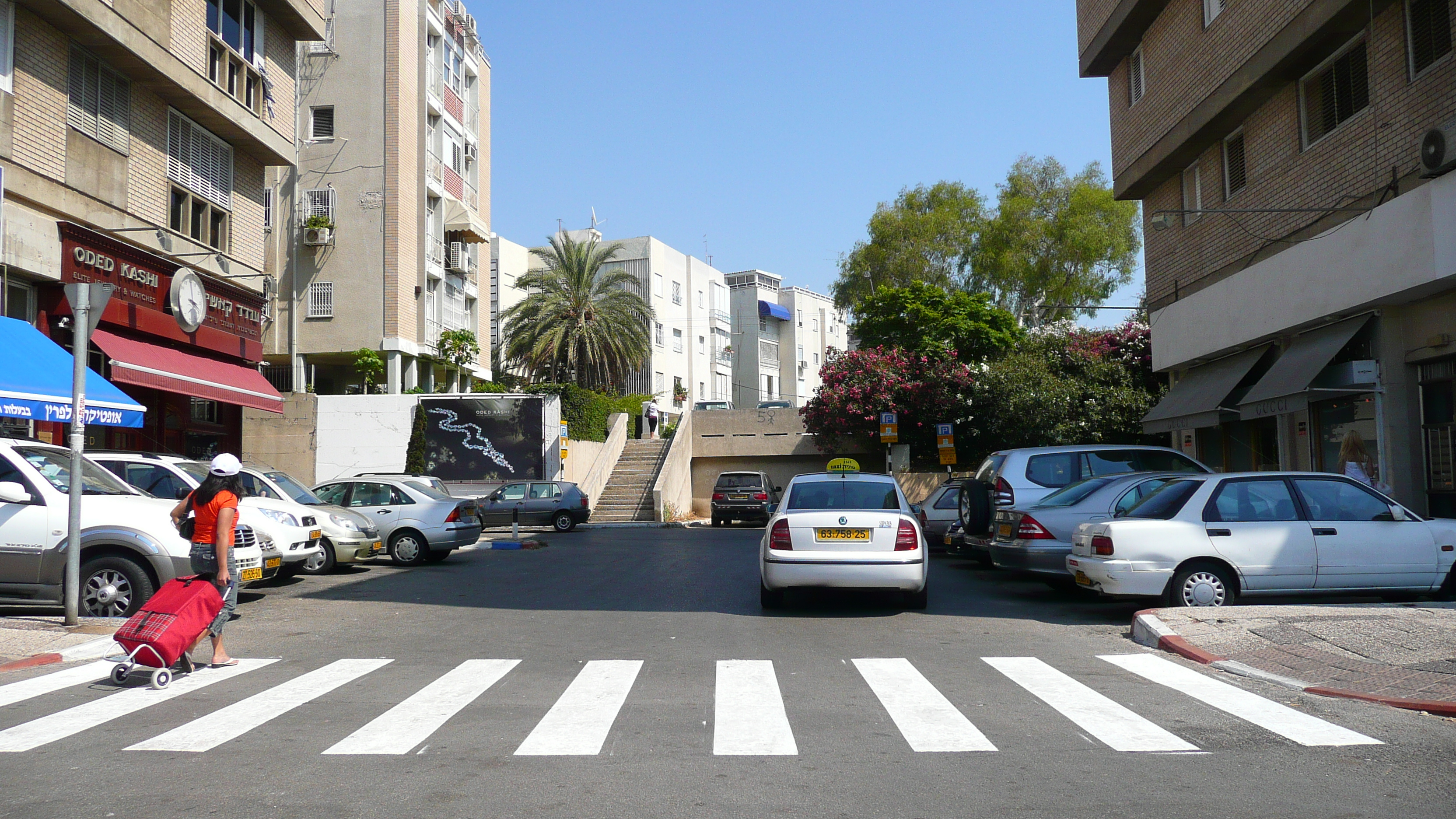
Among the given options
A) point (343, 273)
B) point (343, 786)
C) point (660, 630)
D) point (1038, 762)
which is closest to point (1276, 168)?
point (660, 630)

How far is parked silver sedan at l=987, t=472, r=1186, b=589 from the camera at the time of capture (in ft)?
40.8

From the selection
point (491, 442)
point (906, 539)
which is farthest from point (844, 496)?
point (491, 442)

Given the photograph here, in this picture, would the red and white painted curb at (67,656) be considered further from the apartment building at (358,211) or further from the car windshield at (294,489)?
the apartment building at (358,211)

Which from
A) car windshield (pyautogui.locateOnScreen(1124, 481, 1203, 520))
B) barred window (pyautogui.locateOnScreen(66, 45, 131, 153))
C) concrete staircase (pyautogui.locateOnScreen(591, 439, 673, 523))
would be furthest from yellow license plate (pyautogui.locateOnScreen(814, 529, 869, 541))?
concrete staircase (pyautogui.locateOnScreen(591, 439, 673, 523))

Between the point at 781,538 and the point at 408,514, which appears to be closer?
the point at 781,538

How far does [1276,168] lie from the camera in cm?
1889

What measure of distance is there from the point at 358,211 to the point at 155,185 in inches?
583

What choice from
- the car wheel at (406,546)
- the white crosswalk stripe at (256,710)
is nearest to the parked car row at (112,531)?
the white crosswalk stripe at (256,710)

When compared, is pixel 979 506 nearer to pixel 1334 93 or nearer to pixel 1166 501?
pixel 1166 501

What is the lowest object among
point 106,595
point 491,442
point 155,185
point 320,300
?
point 106,595

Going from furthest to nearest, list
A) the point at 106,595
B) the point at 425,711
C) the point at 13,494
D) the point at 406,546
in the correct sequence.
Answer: the point at 406,546, the point at 106,595, the point at 13,494, the point at 425,711

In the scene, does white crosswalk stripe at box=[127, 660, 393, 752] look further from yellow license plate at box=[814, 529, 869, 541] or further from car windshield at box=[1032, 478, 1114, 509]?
car windshield at box=[1032, 478, 1114, 509]

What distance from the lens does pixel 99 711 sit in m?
6.88

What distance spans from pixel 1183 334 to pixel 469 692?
19.7 meters
